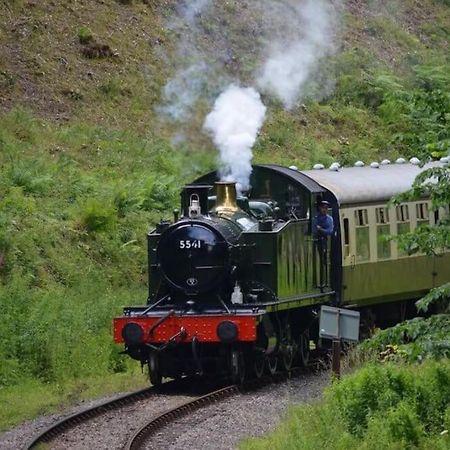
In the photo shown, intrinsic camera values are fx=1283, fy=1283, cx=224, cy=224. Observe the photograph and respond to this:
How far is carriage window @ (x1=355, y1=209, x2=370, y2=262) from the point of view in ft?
66.1

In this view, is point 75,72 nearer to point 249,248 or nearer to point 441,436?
point 249,248

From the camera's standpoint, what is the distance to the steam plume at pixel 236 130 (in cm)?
1917

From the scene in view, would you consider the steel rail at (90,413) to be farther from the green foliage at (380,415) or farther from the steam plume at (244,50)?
the steam plume at (244,50)

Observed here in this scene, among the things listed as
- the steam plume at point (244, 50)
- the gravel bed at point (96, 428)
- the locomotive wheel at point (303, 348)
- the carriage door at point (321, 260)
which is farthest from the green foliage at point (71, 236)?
the carriage door at point (321, 260)

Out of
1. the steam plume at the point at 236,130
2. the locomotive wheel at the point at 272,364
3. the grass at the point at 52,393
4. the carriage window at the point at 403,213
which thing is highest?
the steam plume at the point at 236,130

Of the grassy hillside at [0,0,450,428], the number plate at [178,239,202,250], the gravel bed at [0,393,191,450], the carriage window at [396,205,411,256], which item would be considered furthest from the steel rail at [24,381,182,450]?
the carriage window at [396,205,411,256]

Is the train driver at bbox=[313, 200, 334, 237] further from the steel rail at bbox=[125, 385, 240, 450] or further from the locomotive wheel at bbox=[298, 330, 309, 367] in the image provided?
the steel rail at bbox=[125, 385, 240, 450]

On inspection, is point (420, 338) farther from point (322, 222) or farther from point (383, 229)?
point (383, 229)

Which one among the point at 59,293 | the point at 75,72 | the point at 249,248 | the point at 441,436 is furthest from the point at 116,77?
the point at 441,436

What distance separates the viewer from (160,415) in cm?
1470

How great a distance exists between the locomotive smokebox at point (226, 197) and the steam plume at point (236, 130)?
1079mm

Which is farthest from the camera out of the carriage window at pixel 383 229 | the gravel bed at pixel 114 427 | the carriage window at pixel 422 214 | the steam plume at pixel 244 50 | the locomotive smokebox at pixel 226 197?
the steam plume at pixel 244 50

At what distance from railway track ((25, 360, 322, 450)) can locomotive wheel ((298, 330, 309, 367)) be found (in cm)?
24

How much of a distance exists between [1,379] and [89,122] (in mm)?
12710
